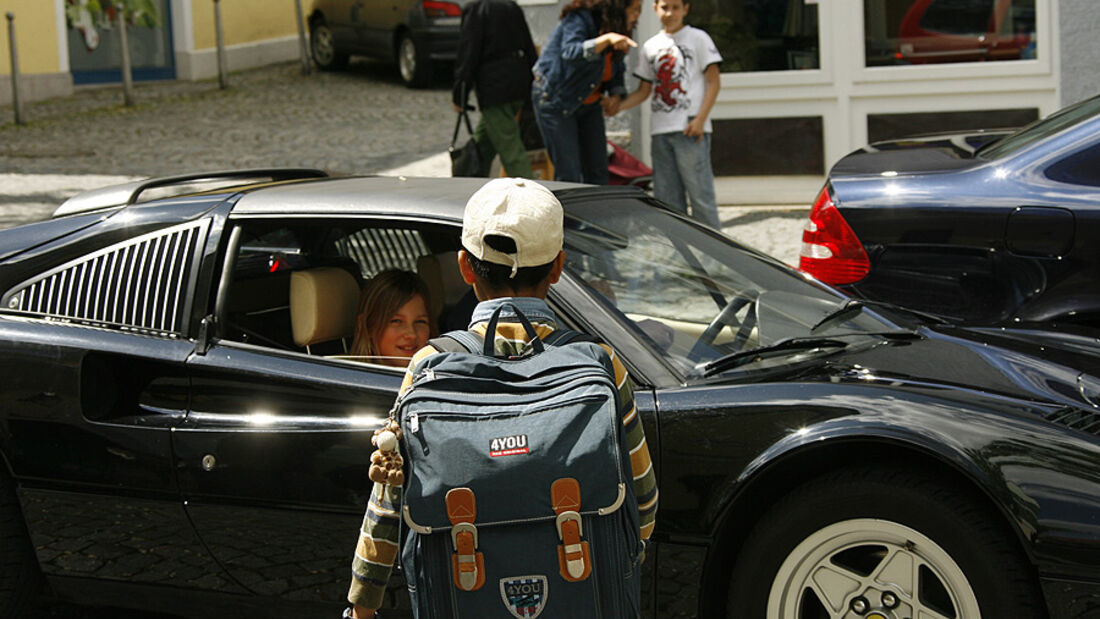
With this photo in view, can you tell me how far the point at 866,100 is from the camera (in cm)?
1047

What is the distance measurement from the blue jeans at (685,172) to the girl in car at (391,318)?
4.38 m

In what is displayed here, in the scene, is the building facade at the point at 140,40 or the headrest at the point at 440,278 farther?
the building facade at the point at 140,40

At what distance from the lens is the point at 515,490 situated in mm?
2080

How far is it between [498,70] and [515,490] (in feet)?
23.0

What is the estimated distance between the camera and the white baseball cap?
2248 mm

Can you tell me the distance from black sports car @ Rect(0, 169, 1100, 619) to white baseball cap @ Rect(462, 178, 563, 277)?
104 cm

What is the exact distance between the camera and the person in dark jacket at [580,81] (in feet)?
26.8

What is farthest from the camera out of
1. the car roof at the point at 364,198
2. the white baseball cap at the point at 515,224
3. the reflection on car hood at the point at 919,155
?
the reflection on car hood at the point at 919,155

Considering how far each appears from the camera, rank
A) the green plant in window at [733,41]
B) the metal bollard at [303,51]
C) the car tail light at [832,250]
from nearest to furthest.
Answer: the car tail light at [832,250] < the green plant in window at [733,41] < the metal bollard at [303,51]

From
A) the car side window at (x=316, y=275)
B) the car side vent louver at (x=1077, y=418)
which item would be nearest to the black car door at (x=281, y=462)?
the car side window at (x=316, y=275)

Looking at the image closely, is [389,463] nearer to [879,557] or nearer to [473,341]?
[473,341]

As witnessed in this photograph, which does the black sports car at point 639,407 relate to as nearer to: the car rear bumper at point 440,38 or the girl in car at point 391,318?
the girl in car at point 391,318

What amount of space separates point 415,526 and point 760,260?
2.40 m

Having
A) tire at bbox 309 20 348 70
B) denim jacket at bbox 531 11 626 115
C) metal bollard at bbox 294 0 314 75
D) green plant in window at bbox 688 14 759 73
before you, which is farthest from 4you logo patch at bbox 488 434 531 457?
metal bollard at bbox 294 0 314 75
